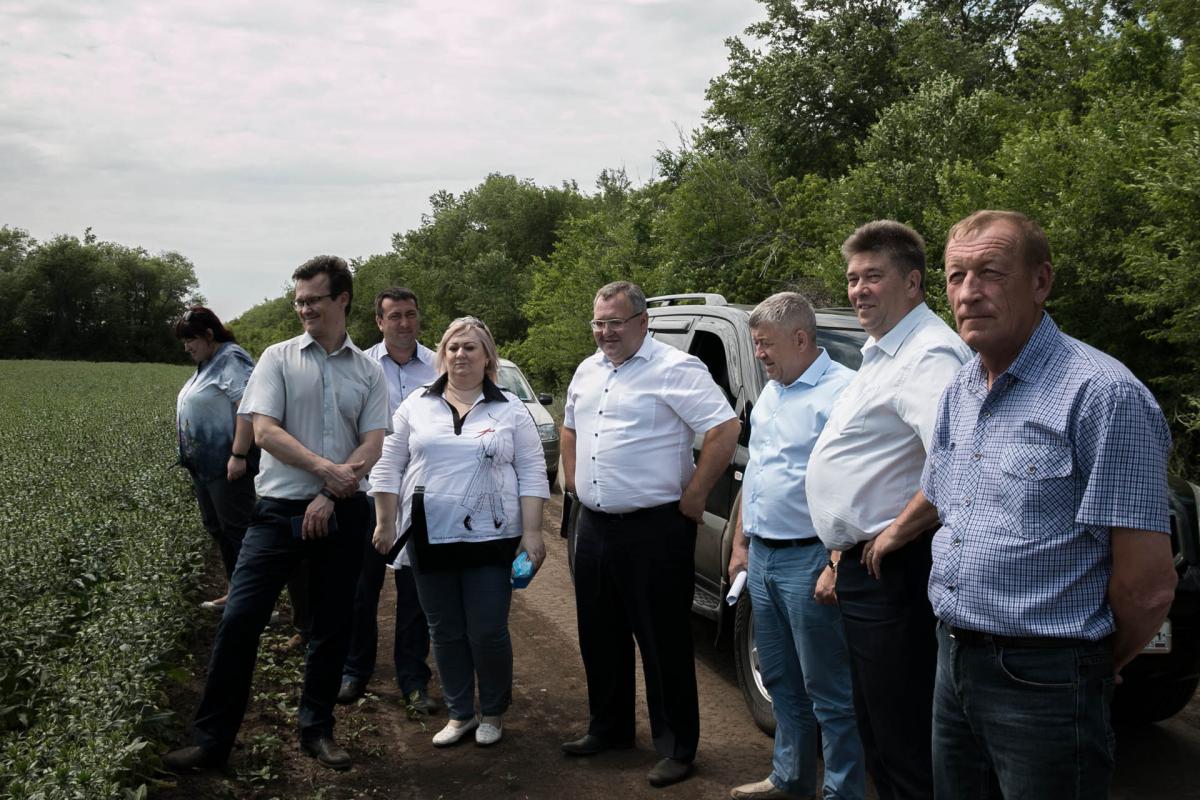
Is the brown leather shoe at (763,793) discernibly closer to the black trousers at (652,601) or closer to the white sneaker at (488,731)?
the black trousers at (652,601)

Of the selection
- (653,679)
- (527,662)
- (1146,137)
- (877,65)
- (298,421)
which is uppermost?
(877,65)

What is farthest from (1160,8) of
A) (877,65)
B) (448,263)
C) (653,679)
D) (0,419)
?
(448,263)

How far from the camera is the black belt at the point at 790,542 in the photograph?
4016 mm

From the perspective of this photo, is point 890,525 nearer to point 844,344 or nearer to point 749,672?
point 749,672

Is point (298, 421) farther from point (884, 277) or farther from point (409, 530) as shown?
point (884, 277)

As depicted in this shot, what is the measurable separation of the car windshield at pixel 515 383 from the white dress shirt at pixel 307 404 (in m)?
8.50

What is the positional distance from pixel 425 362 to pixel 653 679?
9.09ft

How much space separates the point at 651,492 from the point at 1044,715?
247 centimetres

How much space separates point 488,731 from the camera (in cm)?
513

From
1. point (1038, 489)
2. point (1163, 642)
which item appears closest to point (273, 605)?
point (1038, 489)

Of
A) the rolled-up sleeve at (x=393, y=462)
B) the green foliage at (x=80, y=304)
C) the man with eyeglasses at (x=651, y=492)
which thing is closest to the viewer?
the man with eyeglasses at (x=651, y=492)

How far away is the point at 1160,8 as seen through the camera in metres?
17.1

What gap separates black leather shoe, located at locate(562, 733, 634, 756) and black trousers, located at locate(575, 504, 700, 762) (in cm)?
29

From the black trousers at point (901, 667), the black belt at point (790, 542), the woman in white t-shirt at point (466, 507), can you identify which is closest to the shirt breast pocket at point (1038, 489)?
the black trousers at point (901, 667)
